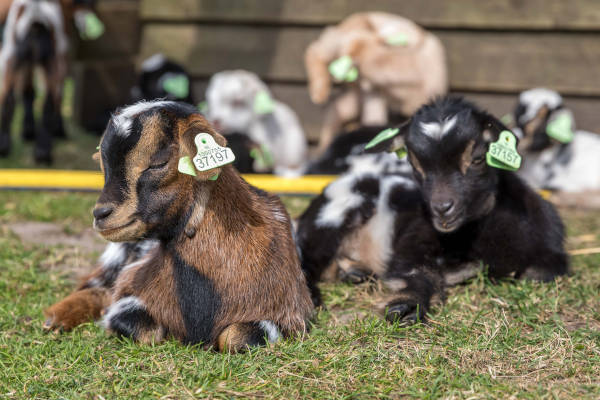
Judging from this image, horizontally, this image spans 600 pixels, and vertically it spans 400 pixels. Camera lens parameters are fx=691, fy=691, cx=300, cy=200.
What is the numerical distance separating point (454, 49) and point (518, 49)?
597 mm

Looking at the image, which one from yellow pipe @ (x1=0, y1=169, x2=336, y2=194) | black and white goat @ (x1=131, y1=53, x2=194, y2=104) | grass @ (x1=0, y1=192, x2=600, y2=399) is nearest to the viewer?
grass @ (x1=0, y1=192, x2=600, y2=399)

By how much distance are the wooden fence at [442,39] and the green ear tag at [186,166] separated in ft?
15.8

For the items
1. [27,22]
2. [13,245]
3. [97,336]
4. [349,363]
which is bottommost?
[13,245]

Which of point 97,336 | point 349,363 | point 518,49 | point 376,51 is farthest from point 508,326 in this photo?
point 518,49

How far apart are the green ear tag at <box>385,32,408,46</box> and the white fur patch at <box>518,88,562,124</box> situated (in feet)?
3.78

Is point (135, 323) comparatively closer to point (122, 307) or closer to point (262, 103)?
point (122, 307)

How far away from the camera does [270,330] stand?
2613 mm

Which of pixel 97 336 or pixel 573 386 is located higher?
pixel 573 386

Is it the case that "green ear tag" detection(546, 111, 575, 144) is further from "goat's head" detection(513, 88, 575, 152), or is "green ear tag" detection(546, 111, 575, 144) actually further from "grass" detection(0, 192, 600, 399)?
"grass" detection(0, 192, 600, 399)

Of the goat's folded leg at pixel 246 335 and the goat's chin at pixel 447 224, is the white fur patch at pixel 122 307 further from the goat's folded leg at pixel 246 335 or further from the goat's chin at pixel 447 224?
the goat's chin at pixel 447 224

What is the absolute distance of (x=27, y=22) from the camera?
233 inches

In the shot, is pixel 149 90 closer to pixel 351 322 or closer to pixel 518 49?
pixel 518 49

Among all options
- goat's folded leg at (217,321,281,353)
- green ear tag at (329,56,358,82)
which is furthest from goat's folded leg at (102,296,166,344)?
green ear tag at (329,56,358,82)

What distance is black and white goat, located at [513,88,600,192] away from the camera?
229 inches
